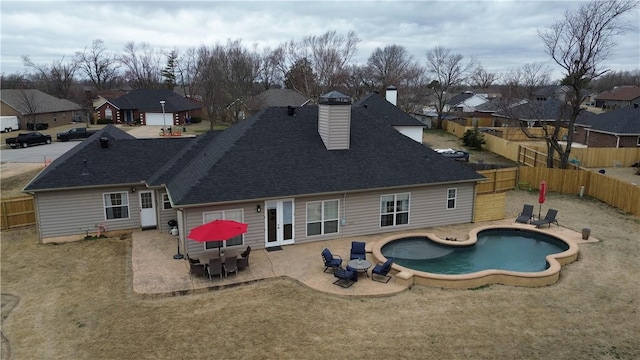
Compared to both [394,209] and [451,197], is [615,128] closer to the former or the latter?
[451,197]

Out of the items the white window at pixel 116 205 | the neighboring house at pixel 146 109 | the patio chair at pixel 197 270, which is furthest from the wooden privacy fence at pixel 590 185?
the neighboring house at pixel 146 109

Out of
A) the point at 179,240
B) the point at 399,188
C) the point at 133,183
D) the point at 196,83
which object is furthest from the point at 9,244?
the point at 196,83

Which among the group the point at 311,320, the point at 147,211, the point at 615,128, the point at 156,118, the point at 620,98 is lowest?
the point at 311,320

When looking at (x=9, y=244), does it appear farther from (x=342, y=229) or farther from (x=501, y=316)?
(x=501, y=316)

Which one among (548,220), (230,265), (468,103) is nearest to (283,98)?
(468,103)

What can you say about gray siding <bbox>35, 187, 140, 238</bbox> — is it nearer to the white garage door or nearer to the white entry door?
the white entry door

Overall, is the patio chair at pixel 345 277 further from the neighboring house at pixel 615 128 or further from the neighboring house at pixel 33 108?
the neighboring house at pixel 33 108

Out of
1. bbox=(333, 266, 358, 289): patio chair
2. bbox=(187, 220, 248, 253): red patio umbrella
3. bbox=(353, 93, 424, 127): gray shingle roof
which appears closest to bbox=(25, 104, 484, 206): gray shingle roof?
bbox=(187, 220, 248, 253): red patio umbrella
